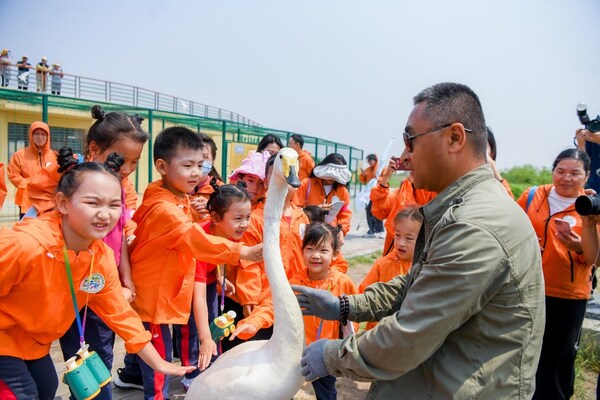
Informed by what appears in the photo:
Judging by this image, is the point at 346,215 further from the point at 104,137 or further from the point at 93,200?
the point at 93,200

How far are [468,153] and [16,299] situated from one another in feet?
6.82

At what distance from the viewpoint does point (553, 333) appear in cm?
341

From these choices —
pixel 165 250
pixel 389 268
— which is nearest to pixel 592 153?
pixel 389 268

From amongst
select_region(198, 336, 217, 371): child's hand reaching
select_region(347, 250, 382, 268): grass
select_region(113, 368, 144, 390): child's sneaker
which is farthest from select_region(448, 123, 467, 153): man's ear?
select_region(347, 250, 382, 268): grass

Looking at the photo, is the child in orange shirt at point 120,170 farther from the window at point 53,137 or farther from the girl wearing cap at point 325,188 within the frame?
the window at point 53,137

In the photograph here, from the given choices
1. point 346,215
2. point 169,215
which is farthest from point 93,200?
point 346,215

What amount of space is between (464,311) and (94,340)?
2.39 metres

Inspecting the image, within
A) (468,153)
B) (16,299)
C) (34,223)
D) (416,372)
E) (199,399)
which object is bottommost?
(199,399)

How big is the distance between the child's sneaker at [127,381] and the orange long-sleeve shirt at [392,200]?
2414mm

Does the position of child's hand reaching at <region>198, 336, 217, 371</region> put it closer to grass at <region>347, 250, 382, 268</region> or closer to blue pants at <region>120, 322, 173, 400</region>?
blue pants at <region>120, 322, 173, 400</region>

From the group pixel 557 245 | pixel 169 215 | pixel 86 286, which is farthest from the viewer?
pixel 557 245

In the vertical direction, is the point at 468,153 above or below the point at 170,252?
above

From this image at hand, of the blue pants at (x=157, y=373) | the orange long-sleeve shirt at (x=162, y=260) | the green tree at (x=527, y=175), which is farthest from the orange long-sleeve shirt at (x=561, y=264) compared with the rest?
the green tree at (x=527, y=175)

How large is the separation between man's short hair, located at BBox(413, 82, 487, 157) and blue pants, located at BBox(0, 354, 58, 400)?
216 centimetres
